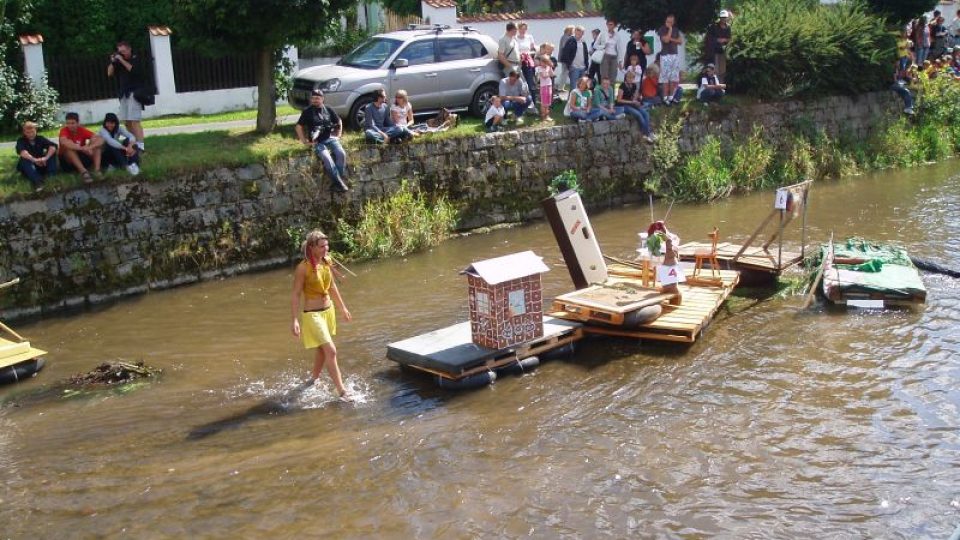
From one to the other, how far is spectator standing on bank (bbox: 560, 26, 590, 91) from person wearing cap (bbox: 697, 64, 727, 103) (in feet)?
7.77

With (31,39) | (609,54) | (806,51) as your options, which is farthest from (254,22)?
(806,51)

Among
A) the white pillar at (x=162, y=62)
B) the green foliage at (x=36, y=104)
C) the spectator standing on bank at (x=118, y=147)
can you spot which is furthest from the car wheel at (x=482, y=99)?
the green foliage at (x=36, y=104)

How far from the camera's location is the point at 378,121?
16812mm

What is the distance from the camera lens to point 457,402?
10.1 meters

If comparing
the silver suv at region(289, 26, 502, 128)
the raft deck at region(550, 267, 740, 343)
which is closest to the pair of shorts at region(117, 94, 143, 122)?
the silver suv at region(289, 26, 502, 128)

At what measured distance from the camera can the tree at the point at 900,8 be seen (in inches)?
923

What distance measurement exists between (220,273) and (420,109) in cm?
517

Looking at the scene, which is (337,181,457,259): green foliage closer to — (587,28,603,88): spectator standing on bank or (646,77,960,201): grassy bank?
(646,77,960,201): grassy bank

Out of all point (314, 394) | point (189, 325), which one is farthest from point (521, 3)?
point (314, 394)

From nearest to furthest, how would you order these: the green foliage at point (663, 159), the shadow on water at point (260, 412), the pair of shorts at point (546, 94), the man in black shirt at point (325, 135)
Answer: the shadow on water at point (260, 412) < the man in black shirt at point (325, 135) < the pair of shorts at point (546, 94) < the green foliage at point (663, 159)

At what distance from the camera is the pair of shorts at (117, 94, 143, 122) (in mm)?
15766

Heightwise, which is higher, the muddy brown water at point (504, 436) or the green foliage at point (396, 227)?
the green foliage at point (396, 227)

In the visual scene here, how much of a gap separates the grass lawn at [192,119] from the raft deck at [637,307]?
395 inches

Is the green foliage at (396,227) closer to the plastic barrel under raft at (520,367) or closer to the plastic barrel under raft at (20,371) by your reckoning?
the plastic barrel under raft at (20,371)
